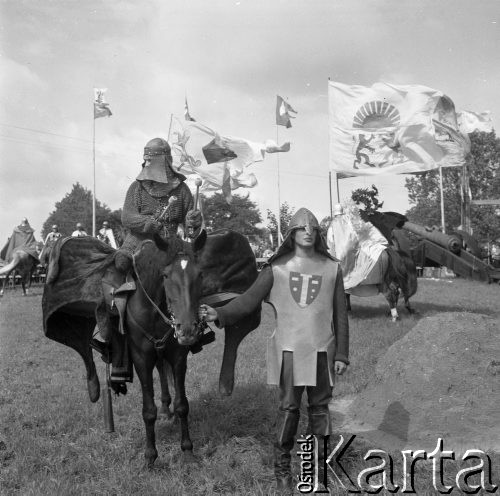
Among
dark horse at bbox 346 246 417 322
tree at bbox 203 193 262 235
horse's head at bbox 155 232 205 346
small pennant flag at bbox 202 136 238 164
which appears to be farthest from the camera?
tree at bbox 203 193 262 235

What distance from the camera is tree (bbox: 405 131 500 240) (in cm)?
4088

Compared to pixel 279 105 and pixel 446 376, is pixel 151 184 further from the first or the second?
pixel 279 105

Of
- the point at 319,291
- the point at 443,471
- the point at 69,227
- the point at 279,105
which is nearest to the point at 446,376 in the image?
the point at 443,471

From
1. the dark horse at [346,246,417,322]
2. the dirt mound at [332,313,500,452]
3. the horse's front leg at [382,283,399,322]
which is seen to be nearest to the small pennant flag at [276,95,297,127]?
the dark horse at [346,246,417,322]

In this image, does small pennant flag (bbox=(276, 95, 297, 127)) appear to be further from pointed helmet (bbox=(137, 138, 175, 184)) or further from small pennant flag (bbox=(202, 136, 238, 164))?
pointed helmet (bbox=(137, 138, 175, 184))

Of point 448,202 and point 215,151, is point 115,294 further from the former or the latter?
point 448,202

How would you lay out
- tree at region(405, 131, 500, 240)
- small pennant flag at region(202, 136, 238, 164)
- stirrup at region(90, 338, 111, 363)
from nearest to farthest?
1. stirrup at region(90, 338, 111, 363)
2. small pennant flag at region(202, 136, 238, 164)
3. tree at region(405, 131, 500, 240)

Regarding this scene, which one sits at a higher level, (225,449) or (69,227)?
(69,227)

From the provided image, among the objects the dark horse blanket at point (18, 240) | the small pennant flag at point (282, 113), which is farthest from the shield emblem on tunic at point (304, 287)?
the small pennant flag at point (282, 113)

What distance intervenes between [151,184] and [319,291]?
6.79 feet

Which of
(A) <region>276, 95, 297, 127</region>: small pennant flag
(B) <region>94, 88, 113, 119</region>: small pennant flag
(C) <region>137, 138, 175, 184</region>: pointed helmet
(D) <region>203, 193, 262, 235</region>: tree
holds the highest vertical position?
(B) <region>94, 88, 113, 119</region>: small pennant flag

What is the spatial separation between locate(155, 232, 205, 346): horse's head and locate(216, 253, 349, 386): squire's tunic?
10.0 inches

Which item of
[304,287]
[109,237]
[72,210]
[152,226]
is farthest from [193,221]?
[72,210]

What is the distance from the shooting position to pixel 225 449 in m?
5.29
